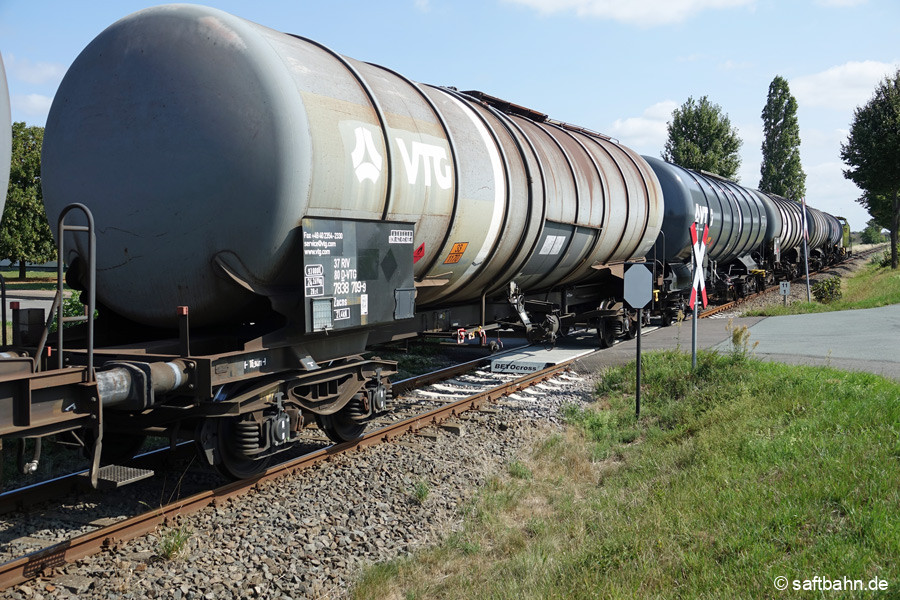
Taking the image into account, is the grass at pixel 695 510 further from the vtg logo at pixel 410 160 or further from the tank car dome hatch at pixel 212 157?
the vtg logo at pixel 410 160

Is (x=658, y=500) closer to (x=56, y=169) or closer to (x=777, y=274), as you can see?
(x=56, y=169)

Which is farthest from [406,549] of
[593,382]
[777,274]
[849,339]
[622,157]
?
[777,274]

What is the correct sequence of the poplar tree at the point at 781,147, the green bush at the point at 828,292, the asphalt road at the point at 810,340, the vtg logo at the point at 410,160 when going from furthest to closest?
the poplar tree at the point at 781,147 → the green bush at the point at 828,292 → the asphalt road at the point at 810,340 → the vtg logo at the point at 410,160

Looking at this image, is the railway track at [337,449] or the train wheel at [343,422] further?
the train wheel at [343,422]

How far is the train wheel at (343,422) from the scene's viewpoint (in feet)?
23.5

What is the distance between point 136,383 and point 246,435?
1273mm

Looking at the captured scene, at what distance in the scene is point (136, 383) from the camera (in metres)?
4.95

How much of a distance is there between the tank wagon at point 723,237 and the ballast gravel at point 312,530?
9.87 meters

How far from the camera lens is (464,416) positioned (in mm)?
8844

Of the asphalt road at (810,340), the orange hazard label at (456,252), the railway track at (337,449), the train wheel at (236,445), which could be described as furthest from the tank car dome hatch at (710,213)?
the train wheel at (236,445)

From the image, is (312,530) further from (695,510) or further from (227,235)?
(695,510)

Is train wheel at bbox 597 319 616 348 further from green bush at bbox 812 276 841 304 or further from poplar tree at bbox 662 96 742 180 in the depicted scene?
poplar tree at bbox 662 96 742 180

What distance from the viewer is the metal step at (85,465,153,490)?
463 centimetres

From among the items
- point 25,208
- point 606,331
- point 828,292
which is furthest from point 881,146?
point 25,208
